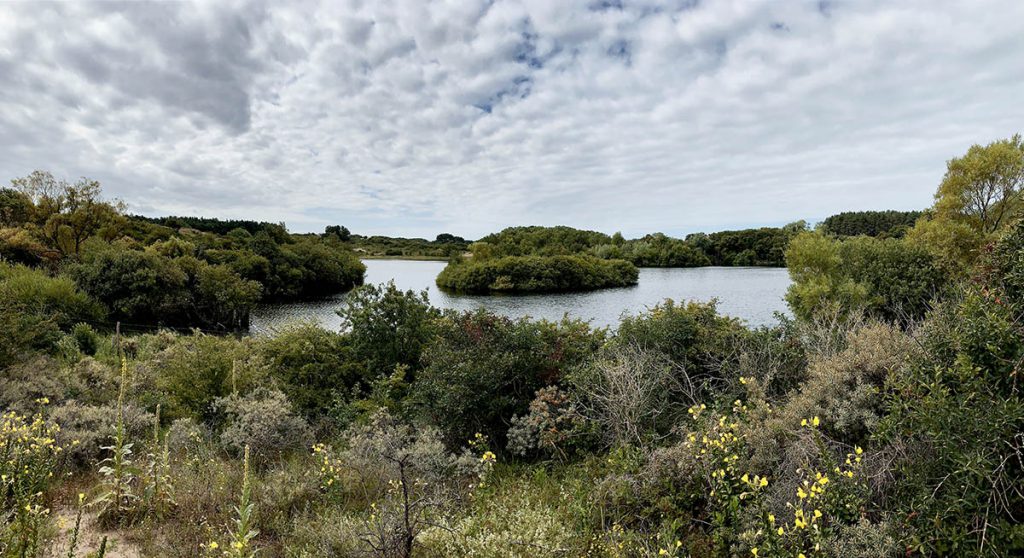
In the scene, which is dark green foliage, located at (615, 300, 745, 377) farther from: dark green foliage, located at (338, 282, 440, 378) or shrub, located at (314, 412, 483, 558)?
dark green foliage, located at (338, 282, 440, 378)

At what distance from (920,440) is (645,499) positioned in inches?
88.7

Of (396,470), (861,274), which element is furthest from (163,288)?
(861,274)

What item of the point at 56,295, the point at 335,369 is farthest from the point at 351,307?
the point at 56,295

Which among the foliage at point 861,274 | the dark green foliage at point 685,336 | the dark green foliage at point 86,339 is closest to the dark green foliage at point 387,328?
the dark green foliage at point 685,336

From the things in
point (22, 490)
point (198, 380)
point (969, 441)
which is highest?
point (22, 490)

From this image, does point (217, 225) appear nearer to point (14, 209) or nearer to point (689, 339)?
point (14, 209)

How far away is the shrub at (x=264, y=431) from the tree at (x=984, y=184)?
30169 mm

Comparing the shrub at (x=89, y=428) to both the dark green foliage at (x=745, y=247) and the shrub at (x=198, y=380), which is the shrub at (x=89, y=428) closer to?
the shrub at (x=198, y=380)

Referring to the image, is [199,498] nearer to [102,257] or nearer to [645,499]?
[645,499]

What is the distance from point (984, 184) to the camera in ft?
76.4

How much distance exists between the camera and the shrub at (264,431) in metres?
6.11

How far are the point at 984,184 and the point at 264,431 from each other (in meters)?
32.2

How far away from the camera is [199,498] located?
15.3ft

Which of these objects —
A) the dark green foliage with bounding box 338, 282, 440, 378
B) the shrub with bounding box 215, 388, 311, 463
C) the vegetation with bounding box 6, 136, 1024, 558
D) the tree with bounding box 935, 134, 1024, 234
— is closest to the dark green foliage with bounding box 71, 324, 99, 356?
the vegetation with bounding box 6, 136, 1024, 558
